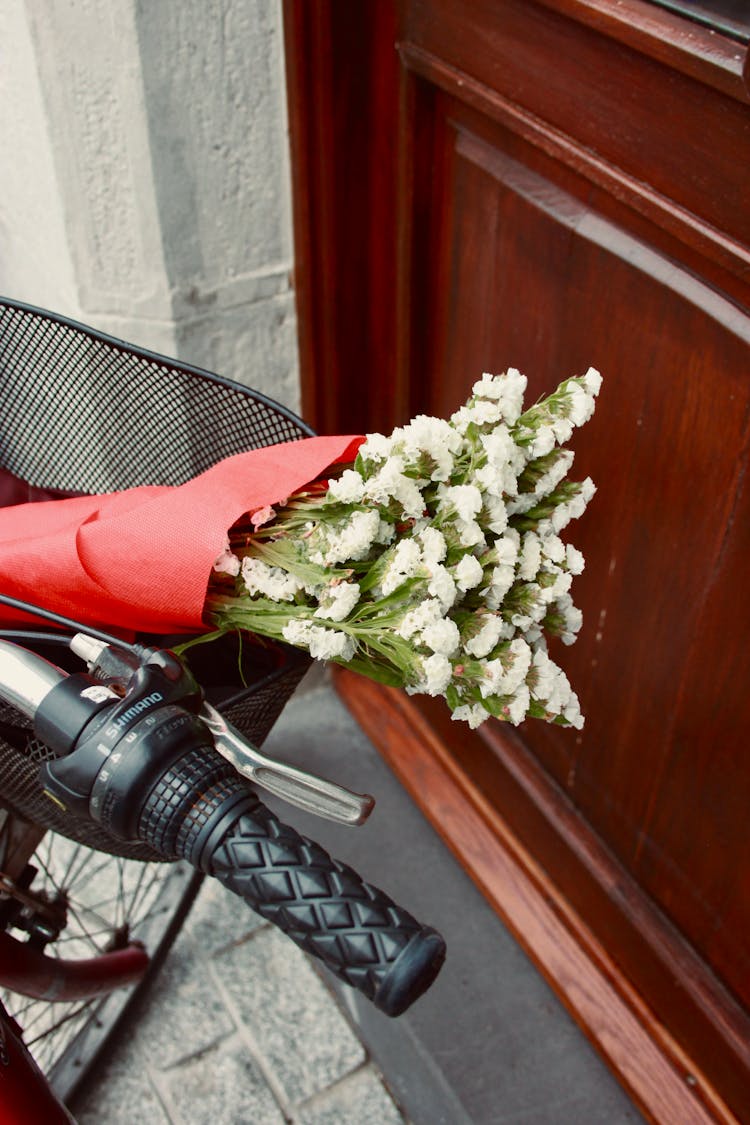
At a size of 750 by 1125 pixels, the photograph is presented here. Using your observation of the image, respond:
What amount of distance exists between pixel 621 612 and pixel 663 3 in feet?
2.52

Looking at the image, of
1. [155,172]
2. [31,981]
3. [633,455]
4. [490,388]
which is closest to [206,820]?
[490,388]

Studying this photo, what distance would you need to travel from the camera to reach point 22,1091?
98 cm

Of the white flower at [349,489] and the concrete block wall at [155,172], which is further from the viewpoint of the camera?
the concrete block wall at [155,172]

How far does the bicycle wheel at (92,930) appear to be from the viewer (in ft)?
5.44

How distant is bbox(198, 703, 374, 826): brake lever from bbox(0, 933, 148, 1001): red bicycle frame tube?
61 centimetres

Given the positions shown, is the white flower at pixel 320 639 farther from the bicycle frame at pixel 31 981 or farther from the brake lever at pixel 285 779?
the bicycle frame at pixel 31 981

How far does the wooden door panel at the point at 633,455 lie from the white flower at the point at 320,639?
0.58 metres

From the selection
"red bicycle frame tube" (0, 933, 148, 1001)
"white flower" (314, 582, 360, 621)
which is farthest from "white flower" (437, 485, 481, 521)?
"red bicycle frame tube" (0, 933, 148, 1001)

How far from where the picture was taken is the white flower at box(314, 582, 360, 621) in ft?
2.66

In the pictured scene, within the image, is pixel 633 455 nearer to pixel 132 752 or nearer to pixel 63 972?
pixel 132 752

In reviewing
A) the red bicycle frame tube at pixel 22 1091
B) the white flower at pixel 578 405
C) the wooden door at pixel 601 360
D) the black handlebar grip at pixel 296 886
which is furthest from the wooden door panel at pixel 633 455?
the red bicycle frame tube at pixel 22 1091

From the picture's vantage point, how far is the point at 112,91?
4.68 ft

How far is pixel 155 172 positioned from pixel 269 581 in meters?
0.88

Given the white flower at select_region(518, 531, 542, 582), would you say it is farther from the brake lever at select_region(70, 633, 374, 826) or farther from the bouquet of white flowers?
the brake lever at select_region(70, 633, 374, 826)
